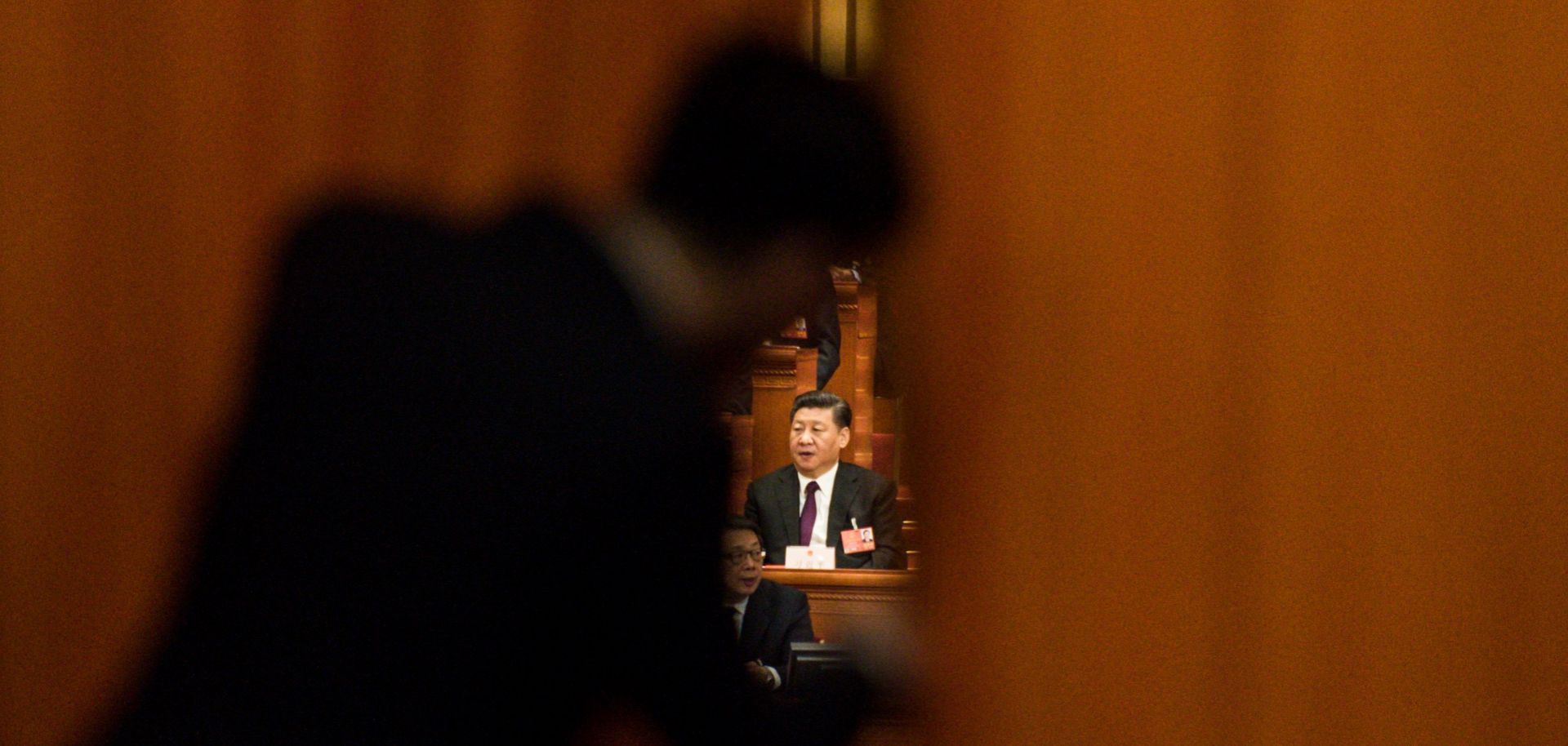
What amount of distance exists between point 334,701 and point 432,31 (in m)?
0.75

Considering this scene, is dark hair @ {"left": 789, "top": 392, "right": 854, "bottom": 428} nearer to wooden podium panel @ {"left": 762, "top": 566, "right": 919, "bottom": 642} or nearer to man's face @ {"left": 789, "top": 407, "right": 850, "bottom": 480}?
man's face @ {"left": 789, "top": 407, "right": 850, "bottom": 480}

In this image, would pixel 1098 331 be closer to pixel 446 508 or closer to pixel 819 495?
pixel 446 508

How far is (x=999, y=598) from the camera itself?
1.24m

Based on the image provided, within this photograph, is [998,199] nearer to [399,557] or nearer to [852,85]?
[852,85]

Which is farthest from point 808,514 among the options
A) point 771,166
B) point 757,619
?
point 771,166

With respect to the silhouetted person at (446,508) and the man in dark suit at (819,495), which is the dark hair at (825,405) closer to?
the man in dark suit at (819,495)

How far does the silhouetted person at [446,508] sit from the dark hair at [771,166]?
142mm

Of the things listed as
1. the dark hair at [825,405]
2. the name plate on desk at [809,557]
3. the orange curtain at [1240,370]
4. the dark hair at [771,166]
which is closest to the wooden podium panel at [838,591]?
the name plate on desk at [809,557]

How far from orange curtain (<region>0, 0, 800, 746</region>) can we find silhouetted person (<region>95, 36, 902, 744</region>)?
440mm

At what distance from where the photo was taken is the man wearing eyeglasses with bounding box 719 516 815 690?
179 centimetres

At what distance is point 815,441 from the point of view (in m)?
2.82

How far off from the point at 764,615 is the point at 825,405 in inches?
40.8

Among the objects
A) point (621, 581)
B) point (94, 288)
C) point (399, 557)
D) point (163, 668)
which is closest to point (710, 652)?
point (621, 581)

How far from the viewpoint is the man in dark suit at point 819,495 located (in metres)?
2.53
